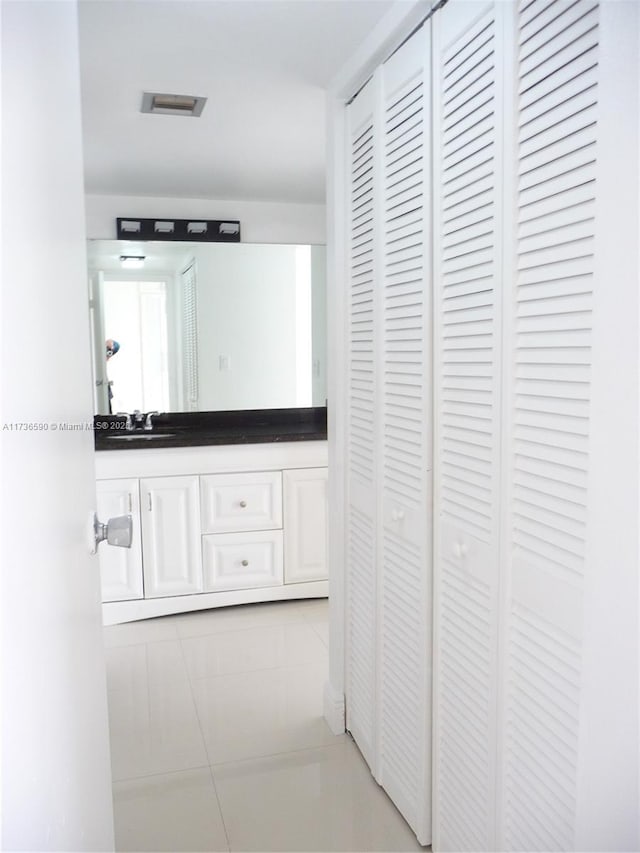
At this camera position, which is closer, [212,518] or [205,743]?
[205,743]

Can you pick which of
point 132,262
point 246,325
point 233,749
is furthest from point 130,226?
point 233,749

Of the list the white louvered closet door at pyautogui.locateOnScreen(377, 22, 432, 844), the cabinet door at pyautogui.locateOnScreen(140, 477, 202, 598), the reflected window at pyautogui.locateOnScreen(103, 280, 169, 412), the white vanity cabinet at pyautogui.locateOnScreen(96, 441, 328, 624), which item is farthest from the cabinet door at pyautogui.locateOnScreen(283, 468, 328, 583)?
the white louvered closet door at pyautogui.locateOnScreen(377, 22, 432, 844)

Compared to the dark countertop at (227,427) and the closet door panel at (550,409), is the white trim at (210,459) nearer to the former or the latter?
the dark countertop at (227,427)

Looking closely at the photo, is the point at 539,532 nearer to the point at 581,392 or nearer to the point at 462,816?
the point at 581,392

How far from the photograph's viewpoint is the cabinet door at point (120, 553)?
3.27 metres

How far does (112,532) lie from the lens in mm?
1256

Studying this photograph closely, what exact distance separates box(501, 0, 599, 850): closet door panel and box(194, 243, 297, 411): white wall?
2.83m

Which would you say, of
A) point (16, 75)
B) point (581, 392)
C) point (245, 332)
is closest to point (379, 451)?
point (581, 392)

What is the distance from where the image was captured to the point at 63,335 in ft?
3.38

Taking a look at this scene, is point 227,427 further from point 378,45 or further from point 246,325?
point 378,45

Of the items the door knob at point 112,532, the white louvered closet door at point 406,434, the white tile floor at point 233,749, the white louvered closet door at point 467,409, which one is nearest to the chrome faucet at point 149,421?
the white tile floor at point 233,749

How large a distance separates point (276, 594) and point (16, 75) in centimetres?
311

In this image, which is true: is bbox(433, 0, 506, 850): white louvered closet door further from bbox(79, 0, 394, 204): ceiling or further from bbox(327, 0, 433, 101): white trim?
bbox(79, 0, 394, 204): ceiling

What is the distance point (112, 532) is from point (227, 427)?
2.80m
